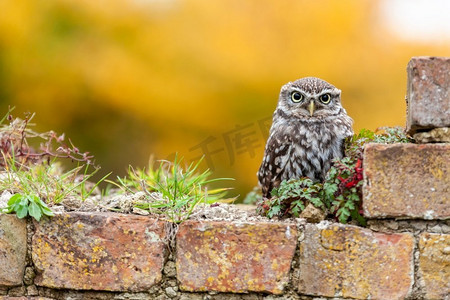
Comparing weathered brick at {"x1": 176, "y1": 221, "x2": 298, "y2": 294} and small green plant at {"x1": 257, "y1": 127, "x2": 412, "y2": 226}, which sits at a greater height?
small green plant at {"x1": 257, "y1": 127, "x2": 412, "y2": 226}

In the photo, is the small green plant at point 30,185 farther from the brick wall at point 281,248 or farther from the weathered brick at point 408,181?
the weathered brick at point 408,181

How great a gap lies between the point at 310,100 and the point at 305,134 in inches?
9.2

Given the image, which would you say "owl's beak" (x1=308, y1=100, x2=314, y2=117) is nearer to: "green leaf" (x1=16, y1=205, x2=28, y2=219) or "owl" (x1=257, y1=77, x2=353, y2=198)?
"owl" (x1=257, y1=77, x2=353, y2=198)

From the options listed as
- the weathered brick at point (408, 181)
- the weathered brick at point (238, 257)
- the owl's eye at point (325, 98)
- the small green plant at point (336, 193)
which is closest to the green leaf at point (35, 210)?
the weathered brick at point (238, 257)

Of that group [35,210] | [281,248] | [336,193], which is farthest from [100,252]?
[336,193]

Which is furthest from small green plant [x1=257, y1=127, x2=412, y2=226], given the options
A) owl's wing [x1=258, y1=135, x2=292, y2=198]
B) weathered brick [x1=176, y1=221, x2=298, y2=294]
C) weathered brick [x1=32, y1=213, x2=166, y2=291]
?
owl's wing [x1=258, y1=135, x2=292, y2=198]

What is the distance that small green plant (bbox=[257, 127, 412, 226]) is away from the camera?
2182 mm

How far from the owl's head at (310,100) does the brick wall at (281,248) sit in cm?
97

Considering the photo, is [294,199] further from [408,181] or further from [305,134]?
[305,134]

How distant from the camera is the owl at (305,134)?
9.48ft

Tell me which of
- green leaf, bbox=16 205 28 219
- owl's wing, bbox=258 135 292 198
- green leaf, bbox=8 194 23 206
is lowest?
green leaf, bbox=16 205 28 219

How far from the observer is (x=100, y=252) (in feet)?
7.26

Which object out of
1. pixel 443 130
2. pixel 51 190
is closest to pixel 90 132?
pixel 51 190

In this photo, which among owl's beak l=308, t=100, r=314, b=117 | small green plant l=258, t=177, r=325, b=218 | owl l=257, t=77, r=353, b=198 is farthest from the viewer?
owl's beak l=308, t=100, r=314, b=117
